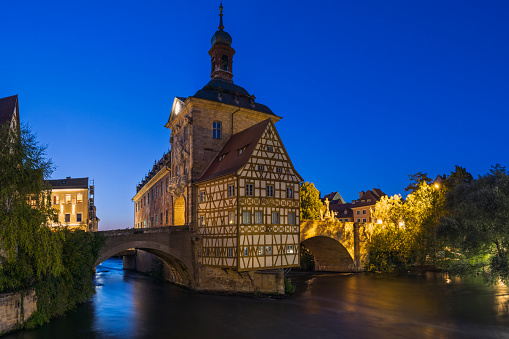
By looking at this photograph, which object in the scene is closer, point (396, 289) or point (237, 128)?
point (396, 289)

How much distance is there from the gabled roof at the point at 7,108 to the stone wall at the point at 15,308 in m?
8.67

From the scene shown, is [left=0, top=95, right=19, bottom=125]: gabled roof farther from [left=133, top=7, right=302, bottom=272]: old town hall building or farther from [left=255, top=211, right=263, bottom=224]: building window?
[left=255, top=211, right=263, bottom=224]: building window

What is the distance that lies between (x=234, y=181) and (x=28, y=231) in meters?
13.2

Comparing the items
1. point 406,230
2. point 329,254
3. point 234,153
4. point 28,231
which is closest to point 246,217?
point 234,153

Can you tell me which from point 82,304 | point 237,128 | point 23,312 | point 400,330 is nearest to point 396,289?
point 400,330

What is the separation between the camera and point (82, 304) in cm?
2792

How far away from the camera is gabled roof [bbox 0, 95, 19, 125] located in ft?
69.8

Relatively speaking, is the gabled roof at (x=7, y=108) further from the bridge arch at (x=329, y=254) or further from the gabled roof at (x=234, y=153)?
the bridge arch at (x=329, y=254)

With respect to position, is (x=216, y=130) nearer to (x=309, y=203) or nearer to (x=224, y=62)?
(x=224, y=62)

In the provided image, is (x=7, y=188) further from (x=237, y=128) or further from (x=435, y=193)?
(x=435, y=193)

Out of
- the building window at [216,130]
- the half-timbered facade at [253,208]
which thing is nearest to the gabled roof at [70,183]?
the building window at [216,130]

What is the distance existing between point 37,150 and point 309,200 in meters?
37.3

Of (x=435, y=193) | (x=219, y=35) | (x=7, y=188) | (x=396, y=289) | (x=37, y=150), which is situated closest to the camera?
(x=7, y=188)

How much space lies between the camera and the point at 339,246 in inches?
1791
